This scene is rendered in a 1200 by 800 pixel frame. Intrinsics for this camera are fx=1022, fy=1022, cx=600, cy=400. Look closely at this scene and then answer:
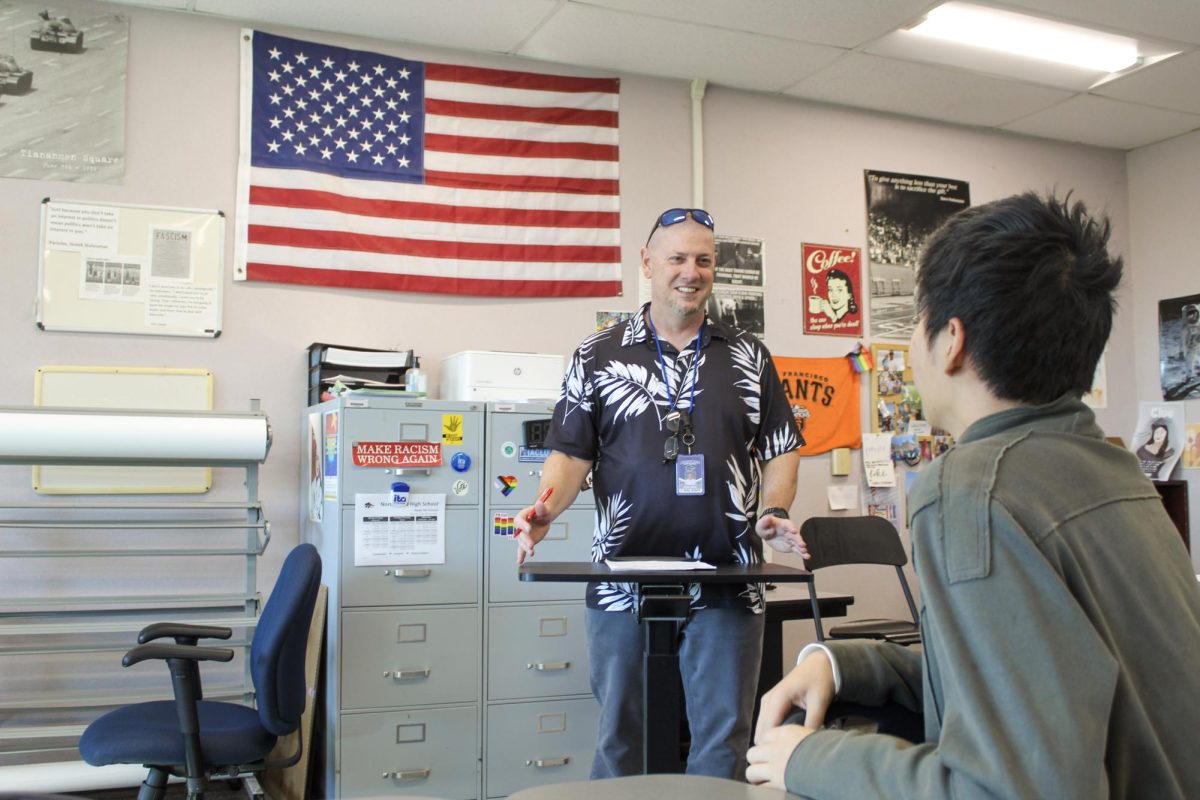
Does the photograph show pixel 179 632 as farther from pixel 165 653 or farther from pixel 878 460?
pixel 878 460

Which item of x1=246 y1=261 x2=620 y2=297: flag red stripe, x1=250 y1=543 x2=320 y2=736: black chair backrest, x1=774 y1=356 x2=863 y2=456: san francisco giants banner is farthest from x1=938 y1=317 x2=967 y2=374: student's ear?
x1=774 y1=356 x2=863 y2=456: san francisco giants banner

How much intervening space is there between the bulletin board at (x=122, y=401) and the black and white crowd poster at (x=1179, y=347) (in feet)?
16.1

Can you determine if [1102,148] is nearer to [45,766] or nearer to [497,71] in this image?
[497,71]

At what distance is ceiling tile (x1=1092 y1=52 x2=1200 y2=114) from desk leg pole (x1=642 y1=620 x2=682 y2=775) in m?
4.03

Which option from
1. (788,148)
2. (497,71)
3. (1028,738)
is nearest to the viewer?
(1028,738)

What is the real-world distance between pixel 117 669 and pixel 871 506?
3.40 metres

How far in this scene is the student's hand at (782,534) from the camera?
2143mm

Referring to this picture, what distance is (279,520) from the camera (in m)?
3.99

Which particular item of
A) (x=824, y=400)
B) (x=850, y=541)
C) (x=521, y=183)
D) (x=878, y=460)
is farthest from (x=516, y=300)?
(x=878, y=460)

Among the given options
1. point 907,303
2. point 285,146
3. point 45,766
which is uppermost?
point 285,146

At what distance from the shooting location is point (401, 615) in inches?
138

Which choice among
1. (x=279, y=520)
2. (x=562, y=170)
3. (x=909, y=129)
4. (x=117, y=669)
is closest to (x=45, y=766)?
(x=117, y=669)

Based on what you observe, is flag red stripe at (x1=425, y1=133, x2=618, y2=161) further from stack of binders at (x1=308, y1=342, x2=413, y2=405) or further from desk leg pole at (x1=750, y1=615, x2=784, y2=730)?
desk leg pole at (x1=750, y1=615, x2=784, y2=730)

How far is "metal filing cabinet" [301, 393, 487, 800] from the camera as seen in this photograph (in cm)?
344
